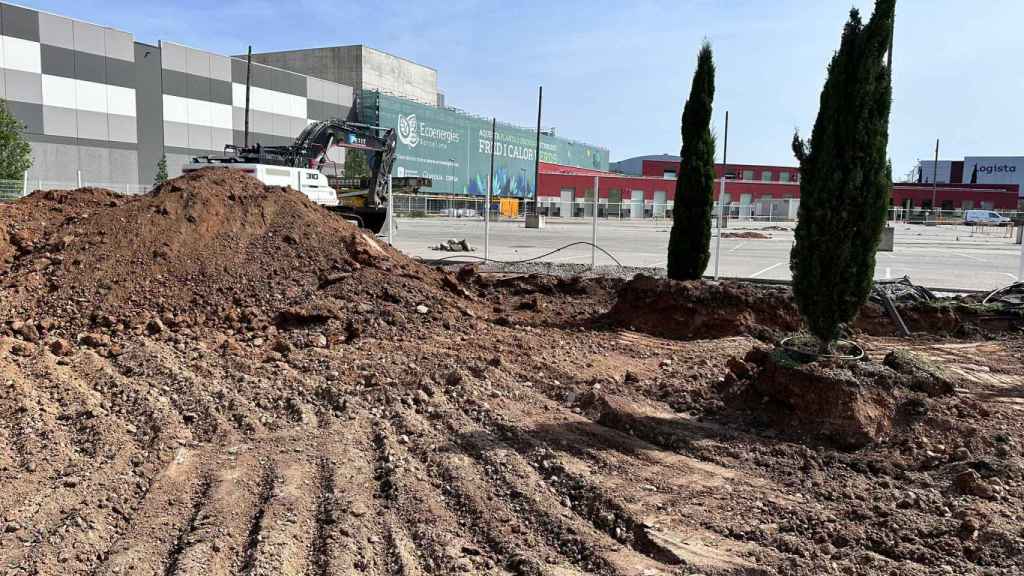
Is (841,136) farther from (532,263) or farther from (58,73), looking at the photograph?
(58,73)

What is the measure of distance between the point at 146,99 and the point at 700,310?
42365 millimetres

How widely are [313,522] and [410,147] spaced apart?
213ft

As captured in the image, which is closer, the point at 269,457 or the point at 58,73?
the point at 269,457

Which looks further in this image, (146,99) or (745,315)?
(146,99)

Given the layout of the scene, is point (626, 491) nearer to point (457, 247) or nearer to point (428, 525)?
point (428, 525)

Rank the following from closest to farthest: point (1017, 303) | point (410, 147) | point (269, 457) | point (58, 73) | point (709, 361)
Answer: point (269, 457) → point (709, 361) → point (1017, 303) → point (58, 73) → point (410, 147)

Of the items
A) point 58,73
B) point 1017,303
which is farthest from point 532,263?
point 58,73

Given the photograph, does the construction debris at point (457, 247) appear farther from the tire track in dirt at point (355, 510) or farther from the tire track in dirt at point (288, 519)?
the tire track in dirt at point (288, 519)

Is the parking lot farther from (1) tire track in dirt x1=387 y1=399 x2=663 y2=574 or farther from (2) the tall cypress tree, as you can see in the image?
(1) tire track in dirt x1=387 y1=399 x2=663 y2=574

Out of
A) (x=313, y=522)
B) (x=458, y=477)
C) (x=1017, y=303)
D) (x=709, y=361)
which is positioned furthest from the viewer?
(x=1017, y=303)

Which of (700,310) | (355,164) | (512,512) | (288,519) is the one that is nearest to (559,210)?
(355,164)

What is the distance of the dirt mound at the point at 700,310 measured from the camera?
8.94 metres

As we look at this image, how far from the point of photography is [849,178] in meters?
5.70

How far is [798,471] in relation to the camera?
447 cm
